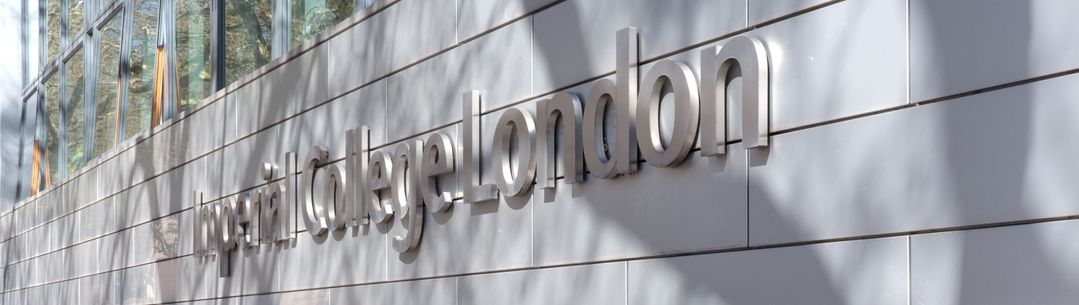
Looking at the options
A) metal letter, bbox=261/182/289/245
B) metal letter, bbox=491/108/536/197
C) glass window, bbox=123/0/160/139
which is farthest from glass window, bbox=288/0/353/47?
glass window, bbox=123/0/160/139

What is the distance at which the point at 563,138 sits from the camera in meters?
4.13

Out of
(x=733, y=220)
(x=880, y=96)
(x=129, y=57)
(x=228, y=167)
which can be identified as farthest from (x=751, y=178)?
(x=129, y=57)

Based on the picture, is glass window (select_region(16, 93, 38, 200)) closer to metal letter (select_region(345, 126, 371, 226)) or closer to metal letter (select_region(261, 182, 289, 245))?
metal letter (select_region(261, 182, 289, 245))

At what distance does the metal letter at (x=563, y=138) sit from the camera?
4066 millimetres

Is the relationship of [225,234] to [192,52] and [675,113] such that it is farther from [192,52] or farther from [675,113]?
[675,113]

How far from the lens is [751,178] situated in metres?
3.41

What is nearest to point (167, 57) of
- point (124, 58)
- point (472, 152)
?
point (124, 58)

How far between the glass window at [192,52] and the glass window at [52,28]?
5.78 metres

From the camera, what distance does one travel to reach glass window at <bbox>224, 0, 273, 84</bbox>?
7359 millimetres

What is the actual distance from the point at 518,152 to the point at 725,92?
114 centimetres

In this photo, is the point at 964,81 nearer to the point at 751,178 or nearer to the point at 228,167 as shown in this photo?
the point at 751,178

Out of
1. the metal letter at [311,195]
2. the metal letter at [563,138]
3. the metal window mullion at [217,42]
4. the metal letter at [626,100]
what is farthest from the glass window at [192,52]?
the metal letter at [626,100]

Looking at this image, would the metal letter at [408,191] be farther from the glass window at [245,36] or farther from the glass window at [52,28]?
the glass window at [52,28]

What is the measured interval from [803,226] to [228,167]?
5.05m
